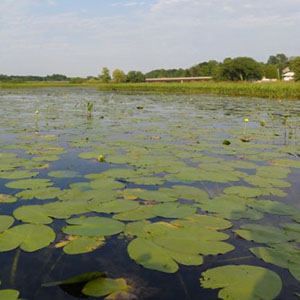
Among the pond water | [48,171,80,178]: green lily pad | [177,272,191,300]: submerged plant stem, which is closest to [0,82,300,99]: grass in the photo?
the pond water

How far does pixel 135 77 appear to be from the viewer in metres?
59.7

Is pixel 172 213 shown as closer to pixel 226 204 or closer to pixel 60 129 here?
pixel 226 204

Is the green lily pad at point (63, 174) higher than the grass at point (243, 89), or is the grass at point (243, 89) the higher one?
the grass at point (243, 89)

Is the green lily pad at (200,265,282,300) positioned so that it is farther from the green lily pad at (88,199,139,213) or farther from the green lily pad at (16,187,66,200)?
the green lily pad at (16,187,66,200)

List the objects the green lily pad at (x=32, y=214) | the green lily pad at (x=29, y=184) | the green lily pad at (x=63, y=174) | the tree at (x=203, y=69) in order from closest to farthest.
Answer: the green lily pad at (x=32, y=214) < the green lily pad at (x=29, y=184) < the green lily pad at (x=63, y=174) < the tree at (x=203, y=69)

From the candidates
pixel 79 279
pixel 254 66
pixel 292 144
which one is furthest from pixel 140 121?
pixel 254 66

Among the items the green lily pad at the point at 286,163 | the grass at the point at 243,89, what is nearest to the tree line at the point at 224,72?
the grass at the point at 243,89

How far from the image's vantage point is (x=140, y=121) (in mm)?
A: 7902

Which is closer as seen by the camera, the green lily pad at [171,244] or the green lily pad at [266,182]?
the green lily pad at [171,244]

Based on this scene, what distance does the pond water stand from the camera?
1541mm

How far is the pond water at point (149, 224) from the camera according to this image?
1541 millimetres

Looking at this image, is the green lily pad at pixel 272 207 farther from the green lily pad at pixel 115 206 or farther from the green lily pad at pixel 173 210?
the green lily pad at pixel 115 206

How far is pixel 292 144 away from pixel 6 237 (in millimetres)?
4634

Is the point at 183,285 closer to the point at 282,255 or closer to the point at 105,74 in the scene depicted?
the point at 282,255
